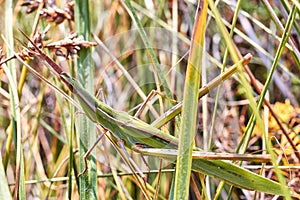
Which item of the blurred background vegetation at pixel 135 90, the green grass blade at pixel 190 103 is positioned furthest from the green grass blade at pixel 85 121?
the green grass blade at pixel 190 103

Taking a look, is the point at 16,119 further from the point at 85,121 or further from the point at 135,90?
the point at 135,90

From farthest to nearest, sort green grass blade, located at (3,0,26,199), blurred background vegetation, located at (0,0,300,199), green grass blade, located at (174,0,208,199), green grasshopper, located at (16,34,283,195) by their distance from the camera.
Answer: blurred background vegetation, located at (0,0,300,199) → green grass blade, located at (3,0,26,199) → green grasshopper, located at (16,34,283,195) → green grass blade, located at (174,0,208,199)

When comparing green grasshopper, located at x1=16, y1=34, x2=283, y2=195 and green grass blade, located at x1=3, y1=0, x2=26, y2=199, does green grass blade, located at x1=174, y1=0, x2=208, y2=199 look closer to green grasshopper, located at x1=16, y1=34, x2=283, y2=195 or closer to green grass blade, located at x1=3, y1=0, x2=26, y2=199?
green grasshopper, located at x1=16, y1=34, x2=283, y2=195

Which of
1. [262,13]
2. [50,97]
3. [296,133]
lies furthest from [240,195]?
[50,97]

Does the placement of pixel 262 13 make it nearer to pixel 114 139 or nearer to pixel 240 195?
pixel 240 195

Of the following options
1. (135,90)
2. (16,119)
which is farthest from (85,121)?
(135,90)

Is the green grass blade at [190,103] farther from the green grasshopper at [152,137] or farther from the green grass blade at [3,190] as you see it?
the green grass blade at [3,190]

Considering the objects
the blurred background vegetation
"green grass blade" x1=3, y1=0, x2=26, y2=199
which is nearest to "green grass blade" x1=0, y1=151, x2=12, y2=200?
"green grass blade" x1=3, y1=0, x2=26, y2=199
